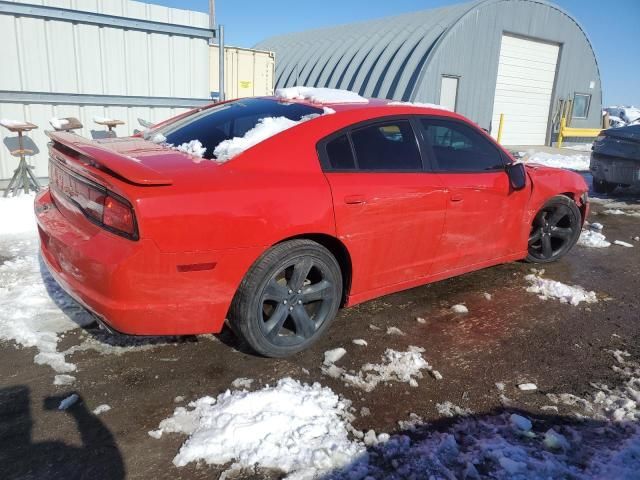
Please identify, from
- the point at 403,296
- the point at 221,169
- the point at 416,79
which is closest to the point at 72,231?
the point at 221,169

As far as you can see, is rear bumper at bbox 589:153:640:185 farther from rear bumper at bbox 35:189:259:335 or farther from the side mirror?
rear bumper at bbox 35:189:259:335

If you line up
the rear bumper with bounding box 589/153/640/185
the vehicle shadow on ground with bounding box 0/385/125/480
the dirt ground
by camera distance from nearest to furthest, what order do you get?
the vehicle shadow on ground with bounding box 0/385/125/480, the dirt ground, the rear bumper with bounding box 589/153/640/185

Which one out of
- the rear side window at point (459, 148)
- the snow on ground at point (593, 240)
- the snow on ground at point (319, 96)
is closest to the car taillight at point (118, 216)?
the snow on ground at point (319, 96)

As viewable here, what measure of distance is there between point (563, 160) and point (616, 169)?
7.35 m

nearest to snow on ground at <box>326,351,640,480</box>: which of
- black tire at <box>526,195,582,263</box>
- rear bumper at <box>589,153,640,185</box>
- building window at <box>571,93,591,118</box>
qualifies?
black tire at <box>526,195,582,263</box>

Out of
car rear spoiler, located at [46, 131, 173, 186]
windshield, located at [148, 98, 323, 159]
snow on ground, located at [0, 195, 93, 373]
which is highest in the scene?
windshield, located at [148, 98, 323, 159]

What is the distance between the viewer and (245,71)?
13.1 meters

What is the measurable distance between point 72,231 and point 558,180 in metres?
4.25

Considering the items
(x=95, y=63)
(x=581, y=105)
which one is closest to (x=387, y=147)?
(x=95, y=63)

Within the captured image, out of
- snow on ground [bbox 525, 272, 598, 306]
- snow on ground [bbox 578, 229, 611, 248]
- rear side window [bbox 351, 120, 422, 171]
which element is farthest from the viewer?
snow on ground [bbox 578, 229, 611, 248]

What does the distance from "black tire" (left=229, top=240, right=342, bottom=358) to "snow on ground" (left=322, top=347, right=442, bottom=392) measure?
0.97 feet

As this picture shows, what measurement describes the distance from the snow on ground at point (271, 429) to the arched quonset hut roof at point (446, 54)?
1383 centimetres

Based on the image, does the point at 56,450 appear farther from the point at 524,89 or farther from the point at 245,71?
the point at 524,89

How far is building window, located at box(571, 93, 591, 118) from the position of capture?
2043 centimetres
